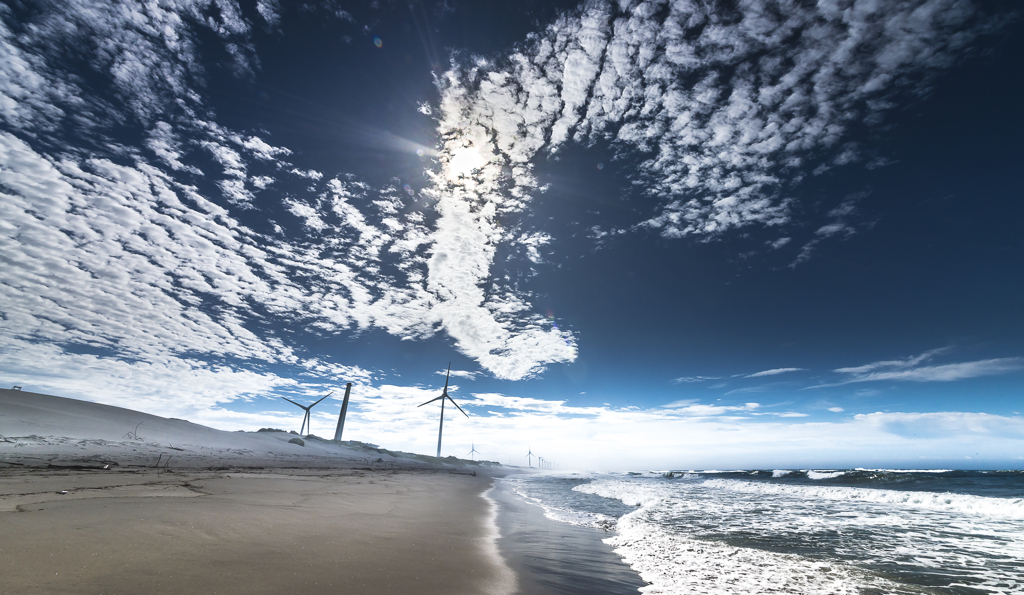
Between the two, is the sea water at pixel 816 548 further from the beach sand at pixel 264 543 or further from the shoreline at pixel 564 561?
the beach sand at pixel 264 543

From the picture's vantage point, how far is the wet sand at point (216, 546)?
4039 mm

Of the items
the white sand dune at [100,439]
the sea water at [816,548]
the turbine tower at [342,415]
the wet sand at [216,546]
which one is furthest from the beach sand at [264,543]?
the turbine tower at [342,415]

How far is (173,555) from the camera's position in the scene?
15.9 ft

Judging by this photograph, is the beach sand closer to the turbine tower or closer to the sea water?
the sea water

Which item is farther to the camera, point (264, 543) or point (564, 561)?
point (564, 561)

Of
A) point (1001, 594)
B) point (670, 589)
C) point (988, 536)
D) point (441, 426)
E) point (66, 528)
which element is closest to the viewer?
point (66, 528)

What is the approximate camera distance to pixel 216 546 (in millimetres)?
5438

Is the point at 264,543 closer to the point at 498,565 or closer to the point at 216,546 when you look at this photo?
the point at 216,546

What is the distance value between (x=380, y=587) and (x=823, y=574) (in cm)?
874

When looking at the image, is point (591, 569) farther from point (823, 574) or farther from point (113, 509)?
point (113, 509)

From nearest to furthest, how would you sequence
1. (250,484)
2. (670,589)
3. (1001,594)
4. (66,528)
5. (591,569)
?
1. (66,528)
2. (670,589)
3. (1001,594)
4. (591,569)
5. (250,484)

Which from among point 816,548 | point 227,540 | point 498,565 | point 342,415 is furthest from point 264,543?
point 342,415

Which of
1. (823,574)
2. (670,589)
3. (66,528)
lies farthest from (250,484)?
(823,574)

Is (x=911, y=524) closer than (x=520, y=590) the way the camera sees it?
No
